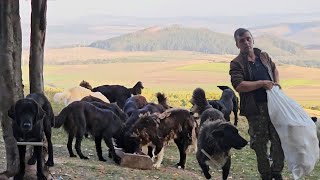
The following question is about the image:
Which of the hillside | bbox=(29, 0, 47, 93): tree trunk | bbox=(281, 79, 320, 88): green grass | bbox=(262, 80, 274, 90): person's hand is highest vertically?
bbox=(29, 0, 47, 93): tree trunk

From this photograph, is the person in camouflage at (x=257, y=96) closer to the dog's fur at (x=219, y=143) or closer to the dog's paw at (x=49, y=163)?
the dog's fur at (x=219, y=143)

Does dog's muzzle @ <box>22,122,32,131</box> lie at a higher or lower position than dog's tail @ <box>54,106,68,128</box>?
higher

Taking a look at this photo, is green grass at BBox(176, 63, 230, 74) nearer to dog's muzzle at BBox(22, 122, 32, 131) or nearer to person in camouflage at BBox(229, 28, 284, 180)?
person in camouflage at BBox(229, 28, 284, 180)

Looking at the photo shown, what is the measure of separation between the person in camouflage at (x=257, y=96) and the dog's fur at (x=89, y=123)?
3205mm

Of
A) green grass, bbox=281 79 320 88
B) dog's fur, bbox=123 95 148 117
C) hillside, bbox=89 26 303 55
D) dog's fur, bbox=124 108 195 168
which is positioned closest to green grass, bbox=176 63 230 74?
green grass, bbox=281 79 320 88

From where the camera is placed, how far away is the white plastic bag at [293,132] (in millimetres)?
7609

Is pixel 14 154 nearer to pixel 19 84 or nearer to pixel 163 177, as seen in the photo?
pixel 19 84

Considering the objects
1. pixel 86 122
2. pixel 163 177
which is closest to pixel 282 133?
pixel 163 177

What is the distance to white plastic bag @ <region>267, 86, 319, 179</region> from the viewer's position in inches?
300

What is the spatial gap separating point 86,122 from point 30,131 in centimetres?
386

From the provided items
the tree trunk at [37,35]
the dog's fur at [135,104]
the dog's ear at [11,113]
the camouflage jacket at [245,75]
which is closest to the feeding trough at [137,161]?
the camouflage jacket at [245,75]

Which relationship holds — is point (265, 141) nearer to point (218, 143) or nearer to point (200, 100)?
point (218, 143)

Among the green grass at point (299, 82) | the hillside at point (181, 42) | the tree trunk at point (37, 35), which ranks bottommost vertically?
the green grass at point (299, 82)

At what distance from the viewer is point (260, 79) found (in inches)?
307
